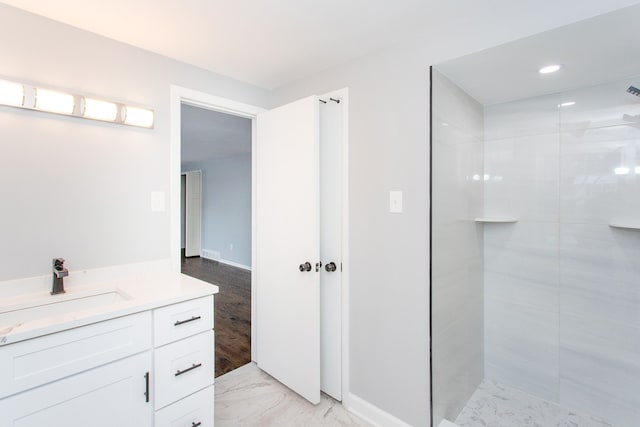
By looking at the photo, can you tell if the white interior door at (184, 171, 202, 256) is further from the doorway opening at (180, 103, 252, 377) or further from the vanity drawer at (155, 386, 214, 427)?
the vanity drawer at (155, 386, 214, 427)

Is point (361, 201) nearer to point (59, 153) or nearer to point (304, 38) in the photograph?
point (304, 38)

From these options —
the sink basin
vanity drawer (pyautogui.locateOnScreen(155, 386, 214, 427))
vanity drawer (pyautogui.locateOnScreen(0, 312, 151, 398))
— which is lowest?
vanity drawer (pyautogui.locateOnScreen(155, 386, 214, 427))

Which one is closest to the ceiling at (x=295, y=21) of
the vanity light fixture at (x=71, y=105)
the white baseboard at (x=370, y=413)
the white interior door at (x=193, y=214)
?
the vanity light fixture at (x=71, y=105)

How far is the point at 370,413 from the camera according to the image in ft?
6.04

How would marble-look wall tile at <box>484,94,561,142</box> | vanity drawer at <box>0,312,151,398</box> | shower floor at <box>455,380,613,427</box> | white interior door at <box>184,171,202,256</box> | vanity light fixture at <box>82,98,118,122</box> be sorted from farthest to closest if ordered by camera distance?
1. white interior door at <box>184,171,202,256</box>
2. marble-look wall tile at <box>484,94,561,142</box>
3. shower floor at <box>455,380,613,427</box>
4. vanity light fixture at <box>82,98,118,122</box>
5. vanity drawer at <box>0,312,151,398</box>

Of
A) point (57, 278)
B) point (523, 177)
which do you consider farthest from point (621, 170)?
point (57, 278)

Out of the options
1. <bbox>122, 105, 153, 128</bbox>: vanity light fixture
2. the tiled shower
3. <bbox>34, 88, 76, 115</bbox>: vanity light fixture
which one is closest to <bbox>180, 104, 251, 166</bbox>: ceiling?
<bbox>122, 105, 153, 128</bbox>: vanity light fixture

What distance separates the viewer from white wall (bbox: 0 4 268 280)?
141 cm

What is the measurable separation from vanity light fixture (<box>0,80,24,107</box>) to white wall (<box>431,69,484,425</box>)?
199 centimetres

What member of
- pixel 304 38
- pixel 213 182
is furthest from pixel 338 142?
pixel 213 182

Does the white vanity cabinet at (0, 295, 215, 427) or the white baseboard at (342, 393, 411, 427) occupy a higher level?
the white vanity cabinet at (0, 295, 215, 427)

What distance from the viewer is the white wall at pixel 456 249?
1651mm

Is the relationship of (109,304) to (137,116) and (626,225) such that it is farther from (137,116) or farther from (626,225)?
(626,225)

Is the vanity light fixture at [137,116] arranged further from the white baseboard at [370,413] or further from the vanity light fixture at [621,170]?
the vanity light fixture at [621,170]
